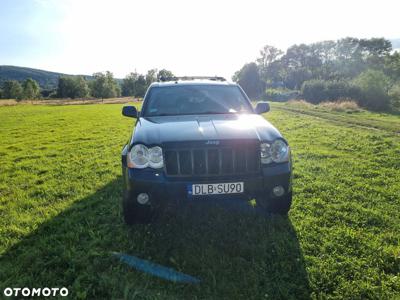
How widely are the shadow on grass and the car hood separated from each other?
76 cm

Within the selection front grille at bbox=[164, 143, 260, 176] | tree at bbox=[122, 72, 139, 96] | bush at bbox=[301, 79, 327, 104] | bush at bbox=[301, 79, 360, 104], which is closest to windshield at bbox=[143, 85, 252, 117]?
front grille at bbox=[164, 143, 260, 176]

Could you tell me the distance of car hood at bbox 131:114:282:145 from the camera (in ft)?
9.58

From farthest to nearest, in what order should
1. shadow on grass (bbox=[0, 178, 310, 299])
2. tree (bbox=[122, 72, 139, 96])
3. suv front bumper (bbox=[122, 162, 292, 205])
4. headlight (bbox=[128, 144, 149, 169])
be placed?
tree (bbox=[122, 72, 139, 96]), headlight (bbox=[128, 144, 149, 169]), suv front bumper (bbox=[122, 162, 292, 205]), shadow on grass (bbox=[0, 178, 310, 299])

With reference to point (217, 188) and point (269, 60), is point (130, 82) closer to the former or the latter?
point (269, 60)

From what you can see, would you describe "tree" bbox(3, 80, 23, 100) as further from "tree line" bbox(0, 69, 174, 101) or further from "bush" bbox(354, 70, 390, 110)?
"bush" bbox(354, 70, 390, 110)

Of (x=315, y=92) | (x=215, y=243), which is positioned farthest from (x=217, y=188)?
(x=315, y=92)

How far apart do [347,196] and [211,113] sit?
2.55 m

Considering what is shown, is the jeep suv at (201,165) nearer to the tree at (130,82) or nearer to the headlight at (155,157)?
the headlight at (155,157)

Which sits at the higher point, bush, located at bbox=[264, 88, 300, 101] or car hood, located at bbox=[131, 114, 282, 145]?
bush, located at bbox=[264, 88, 300, 101]

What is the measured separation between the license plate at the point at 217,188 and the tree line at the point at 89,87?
6181 centimetres

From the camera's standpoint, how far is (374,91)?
27.6 meters

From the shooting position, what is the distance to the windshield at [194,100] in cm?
398

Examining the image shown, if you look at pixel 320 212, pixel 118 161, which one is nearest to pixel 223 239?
pixel 320 212

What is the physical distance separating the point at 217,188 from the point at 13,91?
82.4 m
